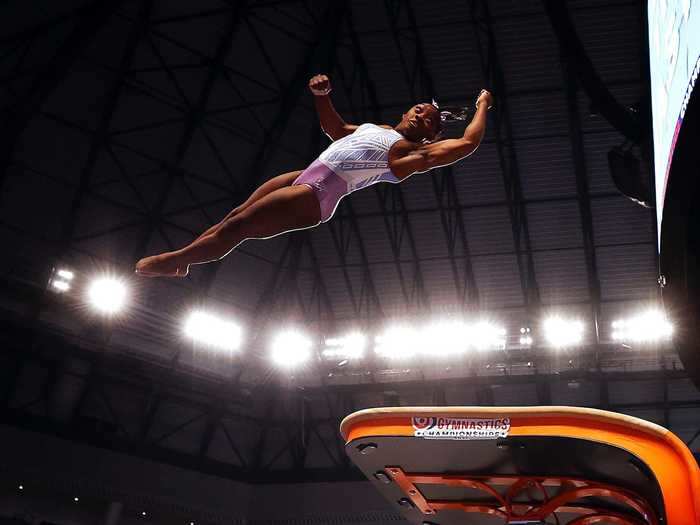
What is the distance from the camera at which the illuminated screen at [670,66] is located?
11.5ft

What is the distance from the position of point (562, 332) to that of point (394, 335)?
450 cm

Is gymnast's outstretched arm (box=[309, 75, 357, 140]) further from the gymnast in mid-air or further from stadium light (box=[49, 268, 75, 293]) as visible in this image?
stadium light (box=[49, 268, 75, 293])

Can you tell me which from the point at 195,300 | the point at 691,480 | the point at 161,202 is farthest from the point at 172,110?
the point at 691,480

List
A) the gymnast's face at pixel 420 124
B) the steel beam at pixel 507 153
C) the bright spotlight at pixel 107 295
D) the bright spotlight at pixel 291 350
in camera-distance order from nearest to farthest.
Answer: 1. the gymnast's face at pixel 420 124
2. the steel beam at pixel 507 153
3. the bright spotlight at pixel 107 295
4. the bright spotlight at pixel 291 350

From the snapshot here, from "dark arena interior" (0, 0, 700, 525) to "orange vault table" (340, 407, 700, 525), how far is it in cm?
425

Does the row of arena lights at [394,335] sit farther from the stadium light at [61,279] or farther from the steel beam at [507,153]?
the steel beam at [507,153]

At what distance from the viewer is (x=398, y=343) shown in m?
19.9

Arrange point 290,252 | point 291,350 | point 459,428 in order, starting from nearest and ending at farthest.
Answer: point 459,428 < point 291,350 < point 290,252

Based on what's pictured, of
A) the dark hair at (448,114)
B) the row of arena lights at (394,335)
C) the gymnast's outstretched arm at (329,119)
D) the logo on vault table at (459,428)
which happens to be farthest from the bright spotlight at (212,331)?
the dark hair at (448,114)

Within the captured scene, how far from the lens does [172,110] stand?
17938 millimetres

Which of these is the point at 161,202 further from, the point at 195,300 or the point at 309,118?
the point at 309,118

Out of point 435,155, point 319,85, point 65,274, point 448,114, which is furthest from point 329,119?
point 65,274

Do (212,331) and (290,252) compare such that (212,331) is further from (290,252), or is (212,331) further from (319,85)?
(319,85)

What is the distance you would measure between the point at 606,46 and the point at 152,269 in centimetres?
1419
